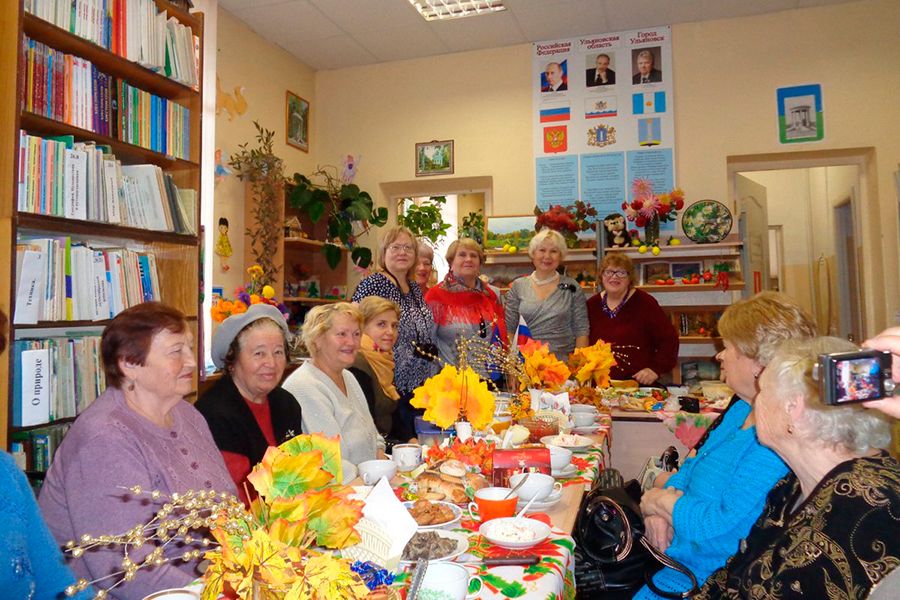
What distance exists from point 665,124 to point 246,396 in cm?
469

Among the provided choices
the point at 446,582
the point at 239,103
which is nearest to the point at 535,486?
the point at 446,582

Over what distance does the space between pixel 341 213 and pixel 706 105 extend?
137 inches

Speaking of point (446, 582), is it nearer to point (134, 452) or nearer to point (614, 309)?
point (134, 452)

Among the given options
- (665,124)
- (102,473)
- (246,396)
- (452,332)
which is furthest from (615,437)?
(665,124)

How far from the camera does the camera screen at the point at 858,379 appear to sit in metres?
0.89

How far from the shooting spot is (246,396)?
2.07 meters

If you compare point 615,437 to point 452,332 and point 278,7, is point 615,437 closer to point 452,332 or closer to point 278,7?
point 452,332

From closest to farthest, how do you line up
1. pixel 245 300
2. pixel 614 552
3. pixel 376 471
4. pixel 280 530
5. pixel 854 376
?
pixel 280 530
pixel 854 376
pixel 614 552
pixel 376 471
pixel 245 300

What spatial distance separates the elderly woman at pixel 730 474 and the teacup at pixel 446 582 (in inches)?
30.3

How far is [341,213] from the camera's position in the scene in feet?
19.5

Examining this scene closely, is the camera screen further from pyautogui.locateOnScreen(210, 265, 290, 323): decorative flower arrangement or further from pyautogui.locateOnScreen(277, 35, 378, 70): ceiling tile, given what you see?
pyautogui.locateOnScreen(277, 35, 378, 70): ceiling tile

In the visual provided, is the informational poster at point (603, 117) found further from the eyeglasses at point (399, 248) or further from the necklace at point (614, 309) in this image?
the eyeglasses at point (399, 248)

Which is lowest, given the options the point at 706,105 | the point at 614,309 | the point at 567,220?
the point at 614,309

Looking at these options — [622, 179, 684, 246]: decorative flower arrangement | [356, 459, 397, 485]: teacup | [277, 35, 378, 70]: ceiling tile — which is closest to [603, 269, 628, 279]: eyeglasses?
[622, 179, 684, 246]: decorative flower arrangement
